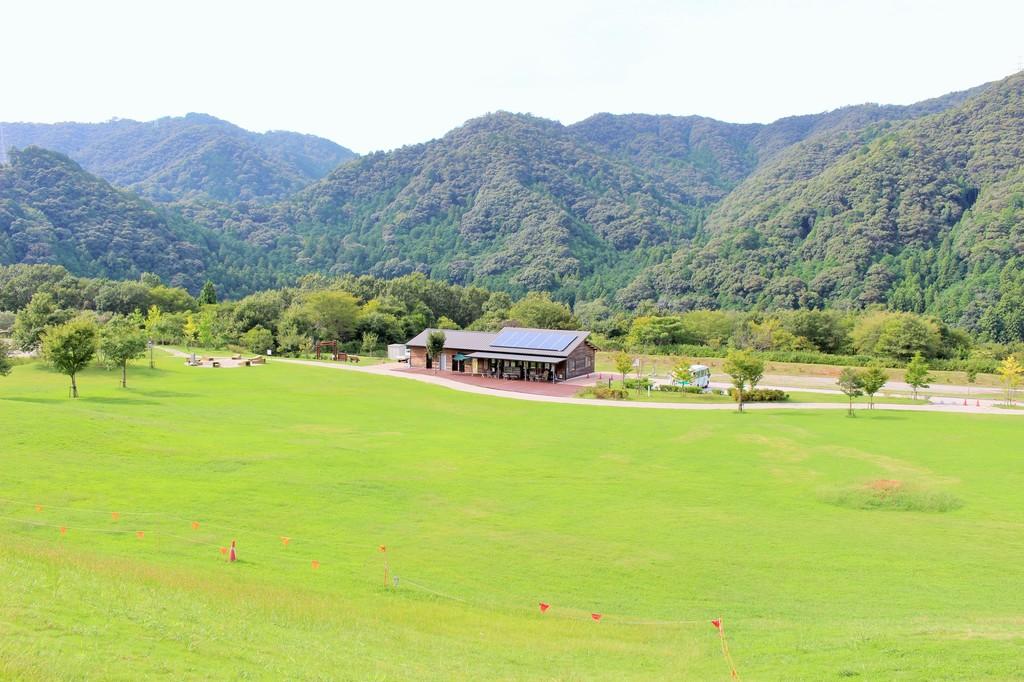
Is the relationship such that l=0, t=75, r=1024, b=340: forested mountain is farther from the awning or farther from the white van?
the awning

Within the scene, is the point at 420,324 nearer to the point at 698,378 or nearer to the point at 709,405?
the point at 698,378

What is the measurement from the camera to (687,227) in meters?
193

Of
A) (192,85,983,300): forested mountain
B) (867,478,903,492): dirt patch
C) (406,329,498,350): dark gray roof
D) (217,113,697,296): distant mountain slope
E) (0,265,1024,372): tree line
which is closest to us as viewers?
(867,478,903,492): dirt patch

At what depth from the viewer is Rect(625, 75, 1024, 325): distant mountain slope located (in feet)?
365

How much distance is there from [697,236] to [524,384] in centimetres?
13400

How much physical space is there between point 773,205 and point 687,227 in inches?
1528

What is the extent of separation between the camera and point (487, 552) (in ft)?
61.2

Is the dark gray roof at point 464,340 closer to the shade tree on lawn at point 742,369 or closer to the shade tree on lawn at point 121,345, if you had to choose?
the shade tree on lawn at point 742,369

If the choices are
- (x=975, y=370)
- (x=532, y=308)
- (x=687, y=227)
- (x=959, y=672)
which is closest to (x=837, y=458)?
(x=959, y=672)

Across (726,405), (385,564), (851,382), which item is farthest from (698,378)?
(385,564)

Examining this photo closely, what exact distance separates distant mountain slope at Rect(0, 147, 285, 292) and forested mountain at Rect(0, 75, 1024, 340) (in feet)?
1.50

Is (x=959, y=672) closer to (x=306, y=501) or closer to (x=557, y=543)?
(x=557, y=543)

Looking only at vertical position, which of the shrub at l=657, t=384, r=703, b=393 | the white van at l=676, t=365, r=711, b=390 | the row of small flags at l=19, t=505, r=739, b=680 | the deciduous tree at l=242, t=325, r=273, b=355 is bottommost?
the row of small flags at l=19, t=505, r=739, b=680

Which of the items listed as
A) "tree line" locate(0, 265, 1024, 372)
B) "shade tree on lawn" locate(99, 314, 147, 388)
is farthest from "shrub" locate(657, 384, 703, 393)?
"shade tree on lawn" locate(99, 314, 147, 388)
